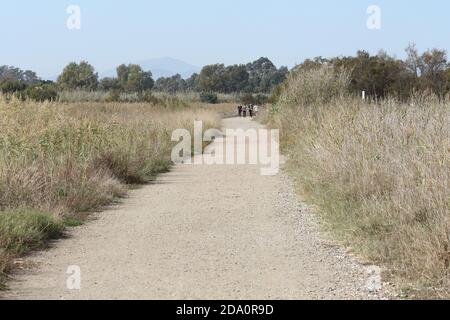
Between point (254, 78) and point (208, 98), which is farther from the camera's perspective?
point (254, 78)

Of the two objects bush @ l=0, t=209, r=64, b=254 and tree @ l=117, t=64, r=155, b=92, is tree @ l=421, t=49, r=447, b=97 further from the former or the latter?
tree @ l=117, t=64, r=155, b=92

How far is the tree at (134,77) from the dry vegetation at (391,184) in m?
98.0

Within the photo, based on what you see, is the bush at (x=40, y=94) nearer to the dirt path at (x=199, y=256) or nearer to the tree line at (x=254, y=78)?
the tree line at (x=254, y=78)

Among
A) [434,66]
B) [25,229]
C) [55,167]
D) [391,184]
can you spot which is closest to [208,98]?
[434,66]

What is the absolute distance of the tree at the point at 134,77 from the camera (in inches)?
4467

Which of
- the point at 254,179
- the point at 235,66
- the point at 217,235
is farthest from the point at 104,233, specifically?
the point at 235,66

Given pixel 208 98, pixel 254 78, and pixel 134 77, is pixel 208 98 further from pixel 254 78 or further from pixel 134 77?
pixel 254 78

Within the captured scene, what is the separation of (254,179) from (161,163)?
347cm

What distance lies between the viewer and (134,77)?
120 meters

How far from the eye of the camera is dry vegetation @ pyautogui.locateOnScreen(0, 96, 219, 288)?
903 cm

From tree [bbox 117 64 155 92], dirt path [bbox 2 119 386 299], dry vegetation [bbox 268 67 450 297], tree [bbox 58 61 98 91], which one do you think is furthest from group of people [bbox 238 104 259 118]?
dirt path [bbox 2 119 386 299]

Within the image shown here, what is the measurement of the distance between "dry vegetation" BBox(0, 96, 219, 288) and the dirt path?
0.43 meters

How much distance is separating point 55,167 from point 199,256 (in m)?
5.25

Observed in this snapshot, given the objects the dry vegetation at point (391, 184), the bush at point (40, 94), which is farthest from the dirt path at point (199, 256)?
the bush at point (40, 94)
